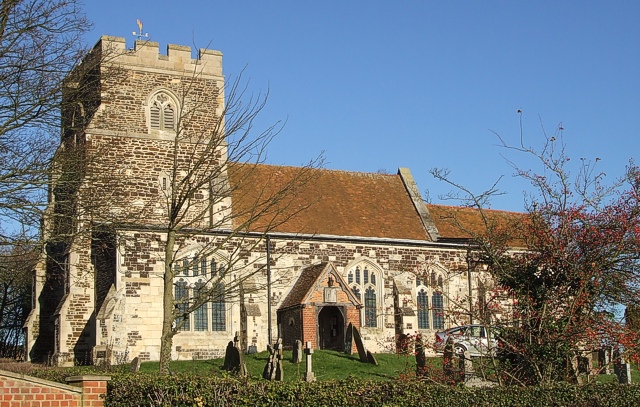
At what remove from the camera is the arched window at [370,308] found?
3178cm

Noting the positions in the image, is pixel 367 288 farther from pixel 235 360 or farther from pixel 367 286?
pixel 235 360

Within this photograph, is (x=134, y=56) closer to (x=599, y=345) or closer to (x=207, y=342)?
(x=207, y=342)

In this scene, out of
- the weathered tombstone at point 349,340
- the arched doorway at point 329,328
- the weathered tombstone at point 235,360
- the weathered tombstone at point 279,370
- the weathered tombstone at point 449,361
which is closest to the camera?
the weathered tombstone at point 449,361

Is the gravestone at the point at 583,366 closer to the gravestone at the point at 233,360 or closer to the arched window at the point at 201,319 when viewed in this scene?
the gravestone at the point at 233,360

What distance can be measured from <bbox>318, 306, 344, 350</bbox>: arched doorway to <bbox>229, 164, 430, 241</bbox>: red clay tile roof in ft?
9.90

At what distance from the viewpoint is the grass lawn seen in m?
23.3

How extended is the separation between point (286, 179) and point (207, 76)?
5.17m

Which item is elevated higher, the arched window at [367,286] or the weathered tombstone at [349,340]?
the arched window at [367,286]

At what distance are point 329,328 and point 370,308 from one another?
1807mm

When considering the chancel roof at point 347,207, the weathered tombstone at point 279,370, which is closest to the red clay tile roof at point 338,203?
the chancel roof at point 347,207

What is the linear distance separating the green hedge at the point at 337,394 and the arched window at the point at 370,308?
17145 millimetres

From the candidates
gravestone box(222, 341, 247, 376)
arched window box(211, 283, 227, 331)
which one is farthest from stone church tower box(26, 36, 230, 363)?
gravestone box(222, 341, 247, 376)

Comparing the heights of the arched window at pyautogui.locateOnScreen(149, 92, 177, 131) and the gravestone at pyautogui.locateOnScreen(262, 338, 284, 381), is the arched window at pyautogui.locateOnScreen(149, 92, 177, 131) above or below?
above

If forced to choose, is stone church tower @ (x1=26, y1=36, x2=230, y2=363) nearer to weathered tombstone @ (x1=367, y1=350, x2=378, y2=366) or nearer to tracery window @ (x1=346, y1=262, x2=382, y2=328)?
tracery window @ (x1=346, y1=262, x2=382, y2=328)
